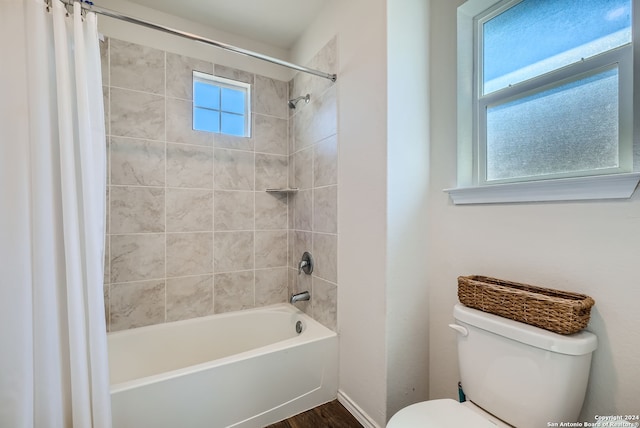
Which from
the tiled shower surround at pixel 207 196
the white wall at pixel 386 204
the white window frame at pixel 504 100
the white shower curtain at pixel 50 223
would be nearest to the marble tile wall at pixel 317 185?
the tiled shower surround at pixel 207 196

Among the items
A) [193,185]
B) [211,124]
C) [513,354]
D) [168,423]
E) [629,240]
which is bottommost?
[168,423]

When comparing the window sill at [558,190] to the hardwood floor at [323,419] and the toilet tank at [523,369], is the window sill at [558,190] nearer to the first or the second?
the toilet tank at [523,369]

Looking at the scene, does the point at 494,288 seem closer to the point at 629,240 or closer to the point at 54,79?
the point at 629,240

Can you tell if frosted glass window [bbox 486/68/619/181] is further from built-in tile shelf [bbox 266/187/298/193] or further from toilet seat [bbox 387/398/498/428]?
built-in tile shelf [bbox 266/187/298/193]

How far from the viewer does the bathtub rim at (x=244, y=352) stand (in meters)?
1.26

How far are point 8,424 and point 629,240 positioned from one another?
2187 mm

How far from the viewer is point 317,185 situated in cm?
192

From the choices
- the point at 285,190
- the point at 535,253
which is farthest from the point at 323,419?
the point at 285,190

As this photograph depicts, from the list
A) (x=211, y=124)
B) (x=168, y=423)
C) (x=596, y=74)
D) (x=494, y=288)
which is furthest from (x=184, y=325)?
(x=596, y=74)

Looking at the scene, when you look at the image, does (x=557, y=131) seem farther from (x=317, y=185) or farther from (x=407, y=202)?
(x=317, y=185)

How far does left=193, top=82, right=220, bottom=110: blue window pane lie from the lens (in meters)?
2.04

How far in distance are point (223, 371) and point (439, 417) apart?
1.00 m

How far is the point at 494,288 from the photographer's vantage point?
1053 millimetres

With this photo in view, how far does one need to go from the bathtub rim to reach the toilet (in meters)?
0.74
